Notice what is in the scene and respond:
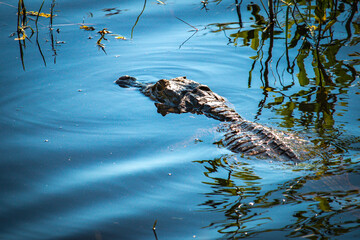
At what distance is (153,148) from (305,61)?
105 inches

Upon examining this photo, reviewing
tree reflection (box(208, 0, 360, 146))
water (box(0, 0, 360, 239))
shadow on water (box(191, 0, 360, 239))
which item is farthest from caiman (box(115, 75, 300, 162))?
tree reflection (box(208, 0, 360, 146))

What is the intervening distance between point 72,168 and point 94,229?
0.87 meters

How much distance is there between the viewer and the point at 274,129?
4.02 meters

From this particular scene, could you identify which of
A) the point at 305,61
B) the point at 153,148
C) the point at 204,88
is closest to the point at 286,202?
the point at 153,148

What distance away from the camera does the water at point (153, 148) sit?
2.81 m

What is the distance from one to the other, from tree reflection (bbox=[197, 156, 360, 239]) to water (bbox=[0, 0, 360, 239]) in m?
0.01

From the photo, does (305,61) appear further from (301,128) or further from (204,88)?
(301,128)

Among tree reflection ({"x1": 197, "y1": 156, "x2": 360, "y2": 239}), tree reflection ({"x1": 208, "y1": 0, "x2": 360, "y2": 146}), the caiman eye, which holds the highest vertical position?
tree reflection ({"x1": 208, "y1": 0, "x2": 360, "y2": 146})

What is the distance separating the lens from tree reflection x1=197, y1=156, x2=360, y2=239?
264 cm

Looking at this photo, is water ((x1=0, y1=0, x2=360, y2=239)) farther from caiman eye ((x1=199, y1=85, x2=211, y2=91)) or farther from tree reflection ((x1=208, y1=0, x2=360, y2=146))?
caiman eye ((x1=199, y1=85, x2=211, y2=91))

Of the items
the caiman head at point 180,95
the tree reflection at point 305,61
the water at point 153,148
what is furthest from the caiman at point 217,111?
the tree reflection at point 305,61

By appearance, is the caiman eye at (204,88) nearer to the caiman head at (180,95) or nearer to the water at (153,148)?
the caiman head at (180,95)

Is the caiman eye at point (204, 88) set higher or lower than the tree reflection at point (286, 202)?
higher

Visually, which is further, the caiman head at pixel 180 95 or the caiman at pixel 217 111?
the caiman head at pixel 180 95
